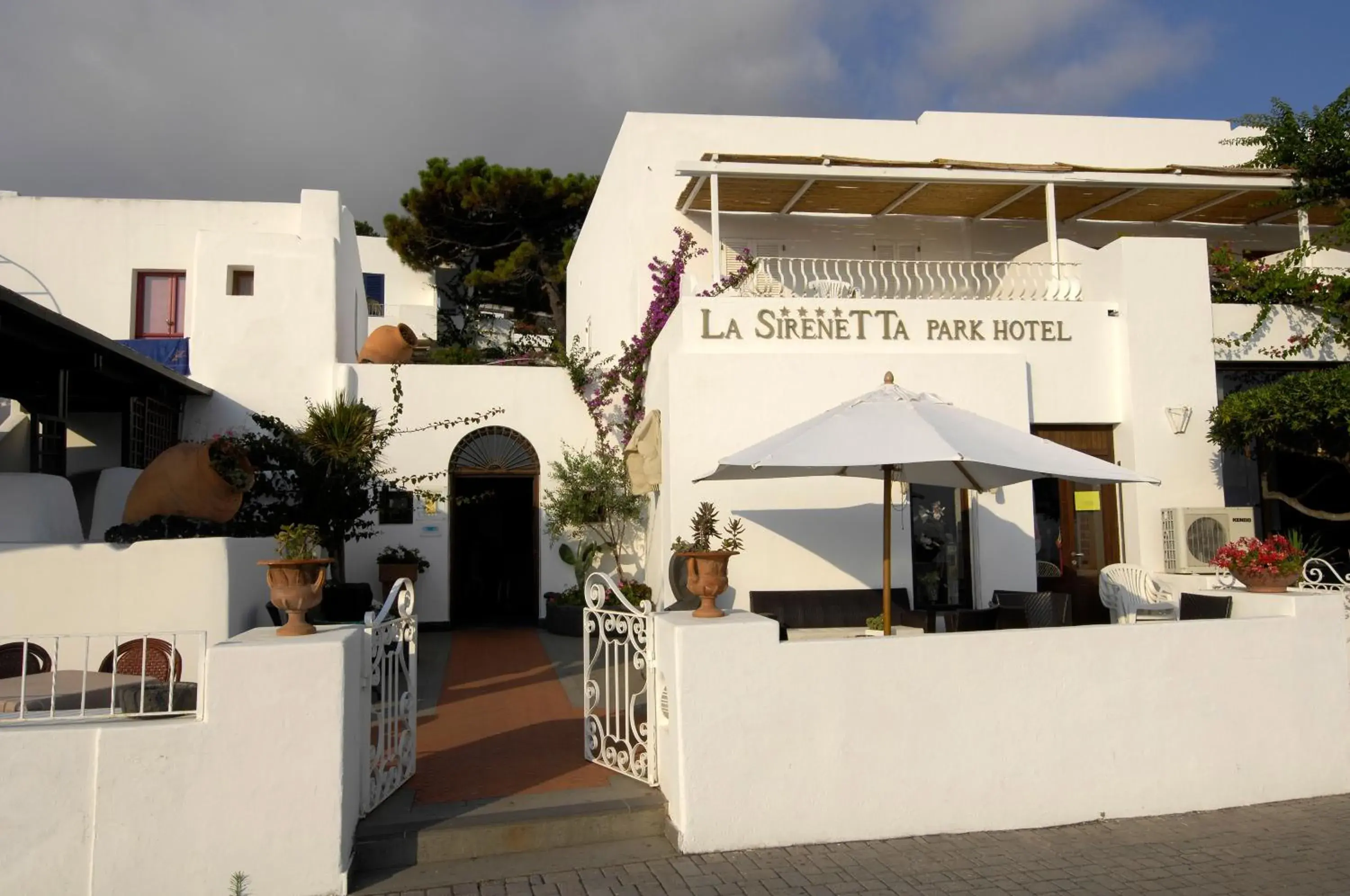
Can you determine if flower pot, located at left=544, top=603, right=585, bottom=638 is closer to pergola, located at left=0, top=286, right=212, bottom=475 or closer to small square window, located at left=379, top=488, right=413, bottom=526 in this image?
small square window, located at left=379, top=488, right=413, bottom=526

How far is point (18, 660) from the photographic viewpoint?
23.1 ft

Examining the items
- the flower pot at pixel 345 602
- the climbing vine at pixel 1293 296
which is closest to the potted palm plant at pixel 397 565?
the flower pot at pixel 345 602

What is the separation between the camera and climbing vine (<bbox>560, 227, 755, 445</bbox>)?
1277 cm

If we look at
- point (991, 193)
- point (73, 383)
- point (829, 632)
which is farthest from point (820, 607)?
point (73, 383)

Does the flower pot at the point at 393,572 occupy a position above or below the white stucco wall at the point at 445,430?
below

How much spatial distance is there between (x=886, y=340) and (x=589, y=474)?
4527 millimetres

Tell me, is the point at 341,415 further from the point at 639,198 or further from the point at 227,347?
the point at 639,198

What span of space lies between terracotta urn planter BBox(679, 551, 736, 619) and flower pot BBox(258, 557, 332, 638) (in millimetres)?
2102

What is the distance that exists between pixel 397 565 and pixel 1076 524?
8583 mm

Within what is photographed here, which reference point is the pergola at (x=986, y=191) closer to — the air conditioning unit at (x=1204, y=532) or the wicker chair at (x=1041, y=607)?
the air conditioning unit at (x=1204, y=532)

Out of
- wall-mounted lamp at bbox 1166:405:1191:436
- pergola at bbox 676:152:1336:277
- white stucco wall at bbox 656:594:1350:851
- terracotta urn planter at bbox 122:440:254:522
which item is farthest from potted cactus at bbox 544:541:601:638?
wall-mounted lamp at bbox 1166:405:1191:436

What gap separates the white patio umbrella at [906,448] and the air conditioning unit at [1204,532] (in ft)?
12.7

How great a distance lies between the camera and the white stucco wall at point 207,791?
4.55 m

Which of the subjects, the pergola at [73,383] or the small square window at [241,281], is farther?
the small square window at [241,281]
